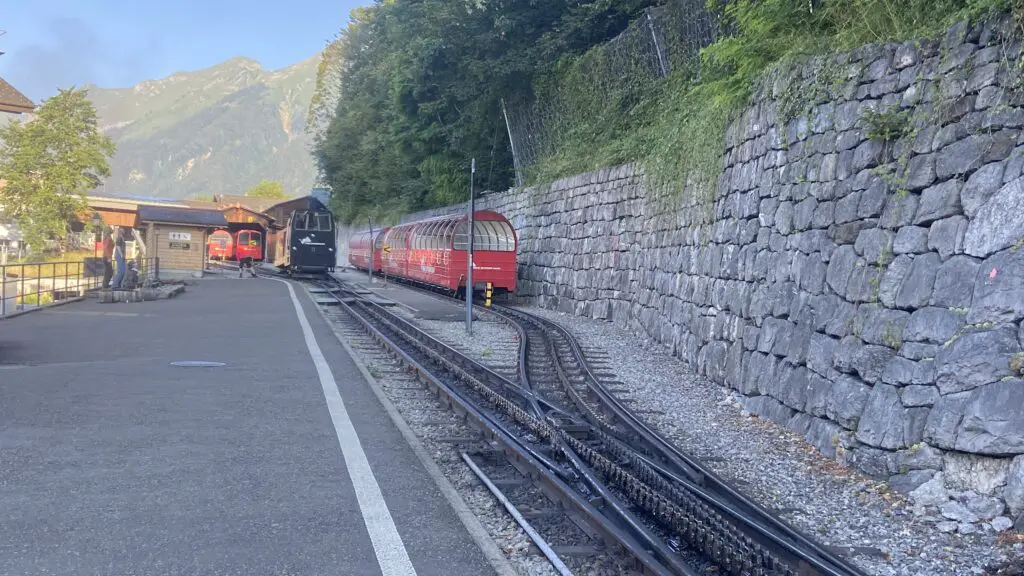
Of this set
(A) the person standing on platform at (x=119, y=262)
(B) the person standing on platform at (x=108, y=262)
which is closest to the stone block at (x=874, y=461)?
(A) the person standing on platform at (x=119, y=262)

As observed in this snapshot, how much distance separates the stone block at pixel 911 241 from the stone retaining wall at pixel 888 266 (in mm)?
18

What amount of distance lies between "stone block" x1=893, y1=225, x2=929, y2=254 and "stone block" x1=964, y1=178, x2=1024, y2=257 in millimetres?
541

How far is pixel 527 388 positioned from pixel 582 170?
541 inches

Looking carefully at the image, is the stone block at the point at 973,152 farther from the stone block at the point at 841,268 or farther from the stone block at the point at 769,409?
the stone block at the point at 769,409

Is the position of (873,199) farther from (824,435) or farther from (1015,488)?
(1015,488)

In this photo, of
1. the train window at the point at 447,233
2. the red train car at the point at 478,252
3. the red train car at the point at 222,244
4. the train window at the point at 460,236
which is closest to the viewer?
the train window at the point at 460,236

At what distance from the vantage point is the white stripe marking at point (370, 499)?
4.68 metres

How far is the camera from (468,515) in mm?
5570

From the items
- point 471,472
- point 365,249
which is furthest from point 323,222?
point 471,472

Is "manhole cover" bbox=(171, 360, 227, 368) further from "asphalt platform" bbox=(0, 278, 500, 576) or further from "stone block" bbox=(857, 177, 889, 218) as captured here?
"stone block" bbox=(857, 177, 889, 218)

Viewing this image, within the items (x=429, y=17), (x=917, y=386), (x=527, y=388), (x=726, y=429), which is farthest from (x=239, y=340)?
(x=429, y=17)

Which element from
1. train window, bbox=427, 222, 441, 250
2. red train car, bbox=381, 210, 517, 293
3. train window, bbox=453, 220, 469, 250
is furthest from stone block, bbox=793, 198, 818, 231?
train window, bbox=427, 222, 441, 250

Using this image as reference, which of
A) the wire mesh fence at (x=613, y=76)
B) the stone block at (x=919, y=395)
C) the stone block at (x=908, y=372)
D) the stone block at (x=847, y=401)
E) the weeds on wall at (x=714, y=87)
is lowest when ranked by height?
the stone block at (x=847, y=401)

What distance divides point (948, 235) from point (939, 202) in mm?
323
